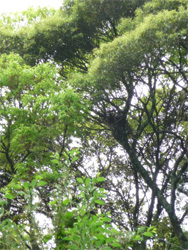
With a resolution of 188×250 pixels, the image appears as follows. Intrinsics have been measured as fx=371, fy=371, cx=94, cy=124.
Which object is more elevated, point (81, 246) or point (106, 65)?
point (106, 65)

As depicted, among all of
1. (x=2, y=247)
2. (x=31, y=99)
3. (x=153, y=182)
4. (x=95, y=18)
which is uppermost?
(x=95, y=18)

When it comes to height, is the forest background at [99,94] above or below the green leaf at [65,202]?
above

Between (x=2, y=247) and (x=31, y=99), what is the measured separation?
28.5 feet

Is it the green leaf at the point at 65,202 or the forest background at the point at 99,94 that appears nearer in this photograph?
the green leaf at the point at 65,202

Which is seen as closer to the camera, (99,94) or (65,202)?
(65,202)

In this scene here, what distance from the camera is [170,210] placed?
12.9m

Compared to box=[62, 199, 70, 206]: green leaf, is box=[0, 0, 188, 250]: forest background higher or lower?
higher

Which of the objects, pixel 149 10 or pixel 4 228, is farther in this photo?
pixel 149 10

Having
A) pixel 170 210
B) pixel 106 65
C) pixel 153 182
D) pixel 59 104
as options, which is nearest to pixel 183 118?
pixel 153 182

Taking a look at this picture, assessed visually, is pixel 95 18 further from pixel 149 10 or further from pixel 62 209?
pixel 62 209

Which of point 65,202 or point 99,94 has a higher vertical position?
point 99,94

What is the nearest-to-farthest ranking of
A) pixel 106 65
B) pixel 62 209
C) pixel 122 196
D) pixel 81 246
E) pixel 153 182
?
pixel 81 246 → pixel 62 209 → pixel 106 65 → pixel 153 182 → pixel 122 196

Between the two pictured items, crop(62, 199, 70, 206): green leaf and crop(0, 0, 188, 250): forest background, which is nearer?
crop(62, 199, 70, 206): green leaf

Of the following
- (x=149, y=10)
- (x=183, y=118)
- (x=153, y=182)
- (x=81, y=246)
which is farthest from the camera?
(x=183, y=118)
